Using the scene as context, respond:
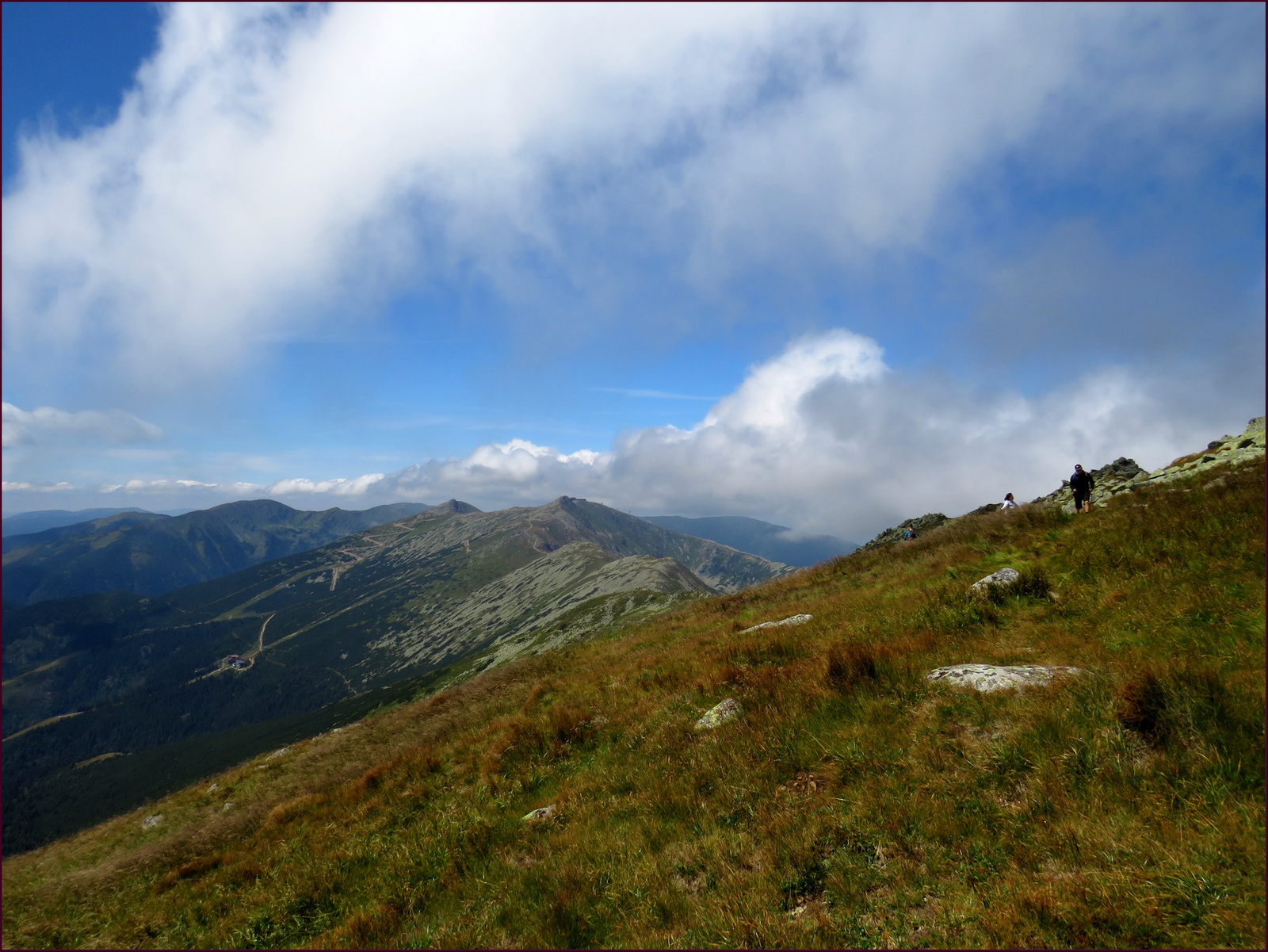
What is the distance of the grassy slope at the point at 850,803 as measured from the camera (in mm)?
4680

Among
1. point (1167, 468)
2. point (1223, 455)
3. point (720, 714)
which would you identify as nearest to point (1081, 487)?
point (1223, 455)

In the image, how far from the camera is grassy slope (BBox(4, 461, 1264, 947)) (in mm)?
4680

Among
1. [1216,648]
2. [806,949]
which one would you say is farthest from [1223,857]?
[1216,648]

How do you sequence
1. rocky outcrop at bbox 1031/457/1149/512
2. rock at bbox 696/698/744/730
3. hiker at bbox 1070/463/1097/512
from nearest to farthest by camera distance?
1. rock at bbox 696/698/744/730
2. hiker at bbox 1070/463/1097/512
3. rocky outcrop at bbox 1031/457/1149/512

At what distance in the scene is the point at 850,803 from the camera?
248 inches

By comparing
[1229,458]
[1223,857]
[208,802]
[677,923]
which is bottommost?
[208,802]

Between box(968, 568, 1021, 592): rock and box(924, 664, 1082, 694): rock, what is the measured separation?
4622 millimetres

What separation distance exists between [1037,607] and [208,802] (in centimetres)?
3903

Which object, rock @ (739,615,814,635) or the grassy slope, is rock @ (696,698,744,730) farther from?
rock @ (739,615,814,635)

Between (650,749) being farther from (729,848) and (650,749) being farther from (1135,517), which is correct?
(1135,517)

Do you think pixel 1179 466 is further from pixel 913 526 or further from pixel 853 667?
pixel 853 667

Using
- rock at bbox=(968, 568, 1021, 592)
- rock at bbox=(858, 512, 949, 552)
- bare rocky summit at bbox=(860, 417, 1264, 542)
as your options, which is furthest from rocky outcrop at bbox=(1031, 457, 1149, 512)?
rock at bbox=(968, 568, 1021, 592)

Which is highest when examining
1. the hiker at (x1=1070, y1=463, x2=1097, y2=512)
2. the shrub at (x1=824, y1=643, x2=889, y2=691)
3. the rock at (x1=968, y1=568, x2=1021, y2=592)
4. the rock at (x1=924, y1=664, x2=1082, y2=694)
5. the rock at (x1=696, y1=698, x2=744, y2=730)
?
the hiker at (x1=1070, y1=463, x2=1097, y2=512)

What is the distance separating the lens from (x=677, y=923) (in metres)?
5.35
